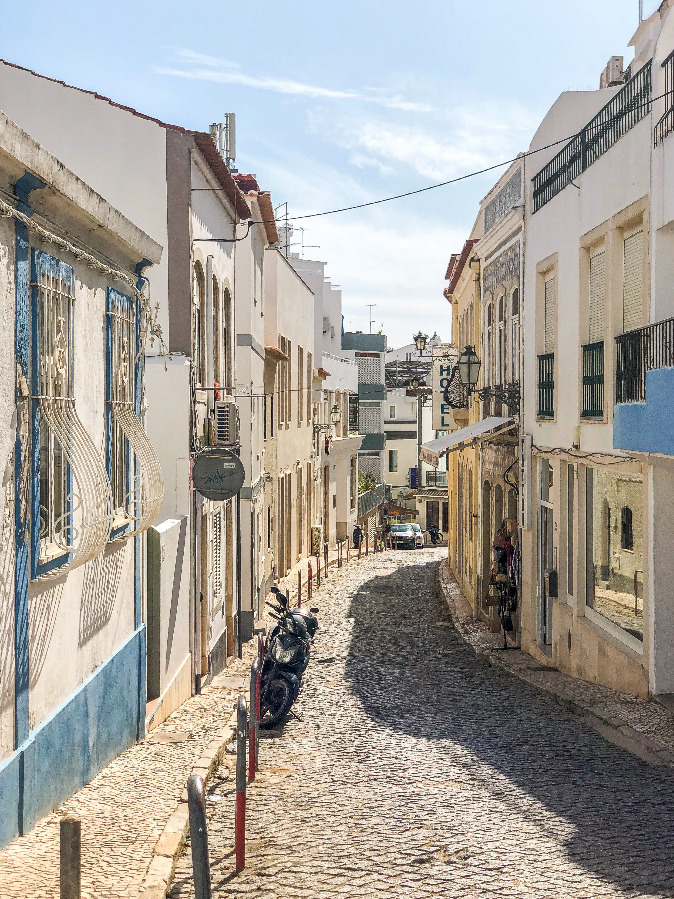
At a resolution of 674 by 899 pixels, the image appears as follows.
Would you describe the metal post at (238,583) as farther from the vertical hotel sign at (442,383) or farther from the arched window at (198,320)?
the vertical hotel sign at (442,383)

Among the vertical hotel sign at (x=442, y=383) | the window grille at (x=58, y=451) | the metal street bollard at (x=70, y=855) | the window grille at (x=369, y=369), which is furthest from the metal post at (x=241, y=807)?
the window grille at (x=369, y=369)

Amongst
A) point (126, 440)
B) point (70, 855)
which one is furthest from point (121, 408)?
point (70, 855)

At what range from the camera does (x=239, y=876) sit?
237 inches

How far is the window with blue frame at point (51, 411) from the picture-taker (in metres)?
6.48

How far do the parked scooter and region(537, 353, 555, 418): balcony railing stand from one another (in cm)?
522

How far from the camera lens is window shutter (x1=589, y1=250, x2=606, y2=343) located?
500 inches

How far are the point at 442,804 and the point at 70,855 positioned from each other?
4010mm

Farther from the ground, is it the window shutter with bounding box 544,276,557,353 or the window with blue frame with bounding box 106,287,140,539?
the window shutter with bounding box 544,276,557,353

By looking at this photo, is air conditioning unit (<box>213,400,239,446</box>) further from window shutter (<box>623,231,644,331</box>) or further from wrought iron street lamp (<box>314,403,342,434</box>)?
wrought iron street lamp (<box>314,403,342,434</box>)

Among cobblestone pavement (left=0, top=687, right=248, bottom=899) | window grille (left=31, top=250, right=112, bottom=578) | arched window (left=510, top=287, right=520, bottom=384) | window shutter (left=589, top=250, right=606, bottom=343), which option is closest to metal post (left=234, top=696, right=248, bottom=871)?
cobblestone pavement (left=0, top=687, right=248, bottom=899)

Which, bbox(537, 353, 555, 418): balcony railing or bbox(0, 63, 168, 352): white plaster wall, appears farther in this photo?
bbox(537, 353, 555, 418): balcony railing

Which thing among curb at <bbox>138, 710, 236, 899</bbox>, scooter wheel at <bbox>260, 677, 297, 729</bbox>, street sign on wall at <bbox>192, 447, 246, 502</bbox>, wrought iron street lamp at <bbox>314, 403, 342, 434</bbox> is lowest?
scooter wheel at <bbox>260, 677, 297, 729</bbox>

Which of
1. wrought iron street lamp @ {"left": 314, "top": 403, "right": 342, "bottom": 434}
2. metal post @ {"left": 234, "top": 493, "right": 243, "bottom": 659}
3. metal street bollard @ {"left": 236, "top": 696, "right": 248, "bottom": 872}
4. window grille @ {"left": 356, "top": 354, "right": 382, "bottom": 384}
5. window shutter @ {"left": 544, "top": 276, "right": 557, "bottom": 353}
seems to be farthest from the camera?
window grille @ {"left": 356, "top": 354, "right": 382, "bottom": 384}

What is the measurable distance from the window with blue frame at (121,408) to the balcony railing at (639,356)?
16.5ft
